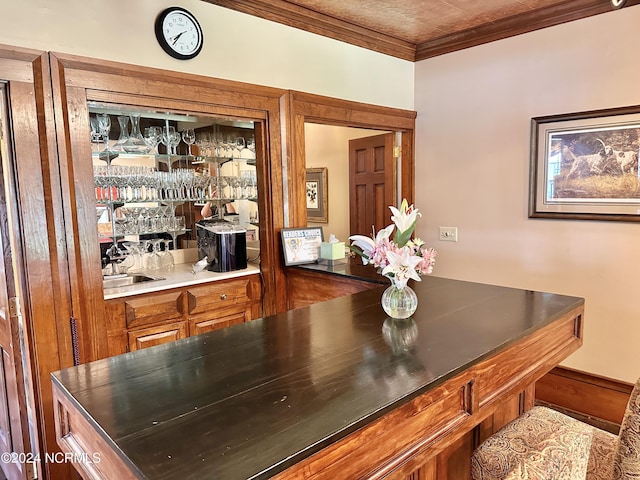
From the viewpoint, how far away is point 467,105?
11.7ft

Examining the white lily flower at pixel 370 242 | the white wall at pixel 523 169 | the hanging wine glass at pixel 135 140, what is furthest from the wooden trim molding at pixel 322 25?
the white lily flower at pixel 370 242

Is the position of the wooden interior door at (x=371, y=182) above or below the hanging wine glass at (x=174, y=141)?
below

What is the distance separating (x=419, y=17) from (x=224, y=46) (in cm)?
143

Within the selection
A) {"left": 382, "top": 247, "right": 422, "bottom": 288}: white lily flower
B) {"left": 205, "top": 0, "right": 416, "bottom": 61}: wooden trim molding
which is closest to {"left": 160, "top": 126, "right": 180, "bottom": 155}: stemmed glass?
{"left": 205, "top": 0, "right": 416, "bottom": 61}: wooden trim molding

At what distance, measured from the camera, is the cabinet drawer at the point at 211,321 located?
278 centimetres

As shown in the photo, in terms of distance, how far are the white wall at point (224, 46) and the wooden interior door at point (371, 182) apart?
0.50 m

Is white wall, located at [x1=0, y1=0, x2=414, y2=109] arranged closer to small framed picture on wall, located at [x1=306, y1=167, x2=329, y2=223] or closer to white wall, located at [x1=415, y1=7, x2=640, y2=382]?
white wall, located at [x1=415, y1=7, x2=640, y2=382]

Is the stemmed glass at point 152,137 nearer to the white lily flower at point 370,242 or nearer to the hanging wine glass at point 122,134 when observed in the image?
the hanging wine glass at point 122,134

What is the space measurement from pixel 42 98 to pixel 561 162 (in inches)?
123

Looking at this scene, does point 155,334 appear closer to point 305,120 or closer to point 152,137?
point 152,137

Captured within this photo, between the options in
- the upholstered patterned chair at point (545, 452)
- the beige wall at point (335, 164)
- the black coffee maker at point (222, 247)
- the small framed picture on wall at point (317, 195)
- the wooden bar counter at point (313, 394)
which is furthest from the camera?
the small framed picture on wall at point (317, 195)

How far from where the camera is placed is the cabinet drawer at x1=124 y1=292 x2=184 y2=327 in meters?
2.48

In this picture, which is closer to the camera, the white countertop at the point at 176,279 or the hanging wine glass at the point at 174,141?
Result: the white countertop at the point at 176,279

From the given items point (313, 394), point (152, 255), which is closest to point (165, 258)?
point (152, 255)
